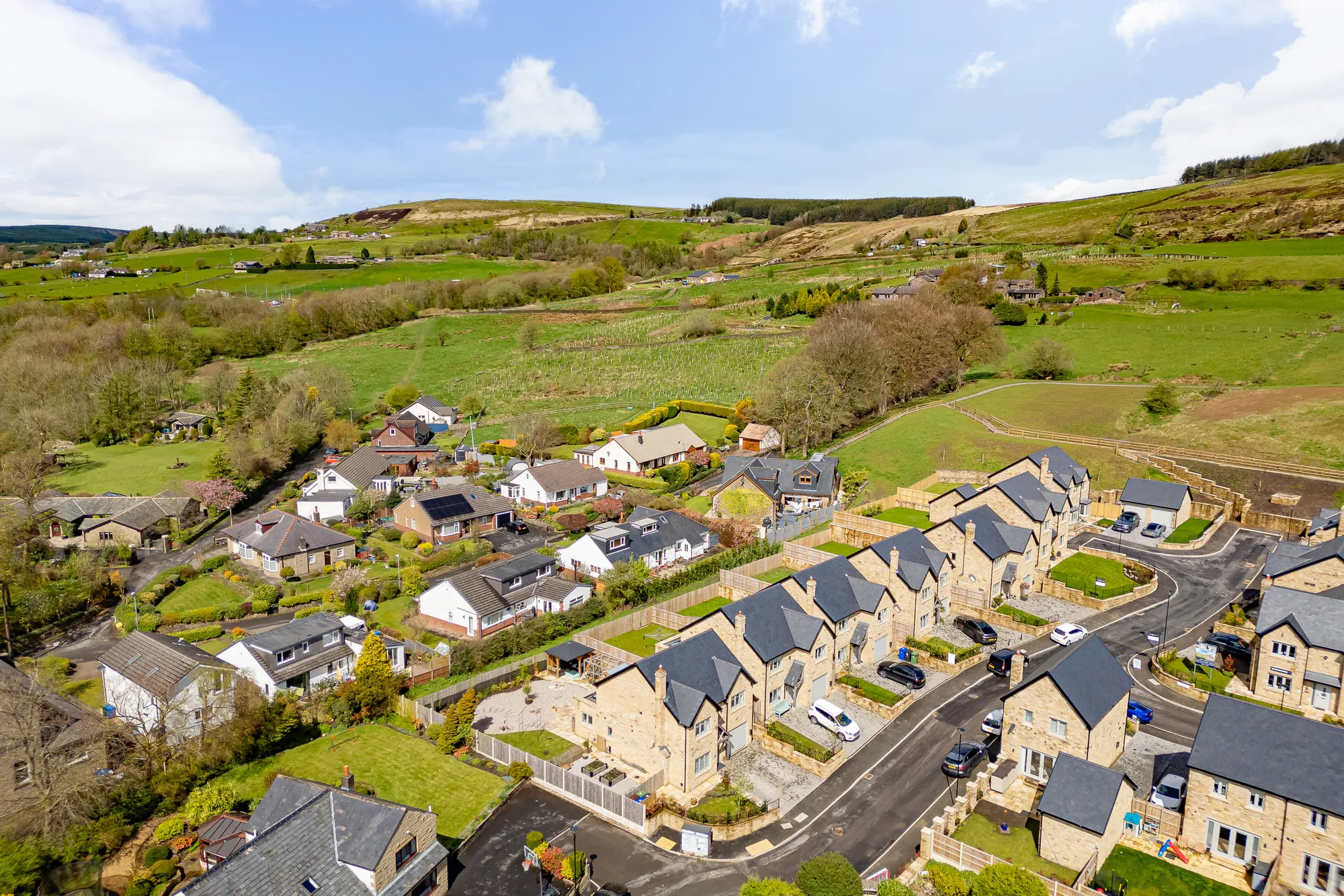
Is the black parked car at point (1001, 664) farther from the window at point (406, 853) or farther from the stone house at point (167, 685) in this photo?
the stone house at point (167, 685)

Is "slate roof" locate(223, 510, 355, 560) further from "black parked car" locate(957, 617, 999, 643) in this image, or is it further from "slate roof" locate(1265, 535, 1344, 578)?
"slate roof" locate(1265, 535, 1344, 578)

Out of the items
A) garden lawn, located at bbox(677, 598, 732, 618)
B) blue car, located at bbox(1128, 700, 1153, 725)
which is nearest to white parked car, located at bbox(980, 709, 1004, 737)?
blue car, located at bbox(1128, 700, 1153, 725)

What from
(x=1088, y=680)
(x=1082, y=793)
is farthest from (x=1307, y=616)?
(x=1082, y=793)

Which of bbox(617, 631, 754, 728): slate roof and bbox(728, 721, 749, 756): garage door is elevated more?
bbox(617, 631, 754, 728): slate roof

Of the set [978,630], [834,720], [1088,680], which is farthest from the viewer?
[978,630]

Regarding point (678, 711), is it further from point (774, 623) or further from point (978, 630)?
point (978, 630)
